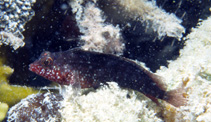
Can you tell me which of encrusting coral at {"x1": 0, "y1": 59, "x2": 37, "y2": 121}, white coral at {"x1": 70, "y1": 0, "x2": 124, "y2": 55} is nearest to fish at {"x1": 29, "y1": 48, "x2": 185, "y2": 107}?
white coral at {"x1": 70, "y1": 0, "x2": 124, "y2": 55}

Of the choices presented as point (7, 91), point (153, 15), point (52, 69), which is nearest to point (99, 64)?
point (52, 69)

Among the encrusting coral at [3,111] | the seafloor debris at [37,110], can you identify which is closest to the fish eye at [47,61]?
the seafloor debris at [37,110]

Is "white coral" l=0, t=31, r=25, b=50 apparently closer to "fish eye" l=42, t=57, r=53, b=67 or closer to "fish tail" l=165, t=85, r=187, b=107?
"fish eye" l=42, t=57, r=53, b=67

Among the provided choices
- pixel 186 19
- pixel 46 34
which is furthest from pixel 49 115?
pixel 186 19

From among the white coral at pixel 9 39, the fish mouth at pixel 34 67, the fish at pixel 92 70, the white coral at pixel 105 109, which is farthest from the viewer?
the fish mouth at pixel 34 67

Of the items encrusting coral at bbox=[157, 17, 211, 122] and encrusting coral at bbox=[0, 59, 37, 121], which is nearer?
encrusting coral at bbox=[157, 17, 211, 122]

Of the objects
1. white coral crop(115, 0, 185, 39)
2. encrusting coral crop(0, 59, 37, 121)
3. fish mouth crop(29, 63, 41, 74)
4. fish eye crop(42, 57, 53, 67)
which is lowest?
encrusting coral crop(0, 59, 37, 121)

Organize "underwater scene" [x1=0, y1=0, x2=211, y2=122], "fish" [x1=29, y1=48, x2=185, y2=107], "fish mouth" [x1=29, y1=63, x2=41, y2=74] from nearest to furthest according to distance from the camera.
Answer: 1. "underwater scene" [x1=0, y1=0, x2=211, y2=122]
2. "fish" [x1=29, y1=48, x2=185, y2=107]
3. "fish mouth" [x1=29, y1=63, x2=41, y2=74]

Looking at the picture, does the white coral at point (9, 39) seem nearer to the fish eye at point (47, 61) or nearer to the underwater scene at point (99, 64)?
the underwater scene at point (99, 64)
